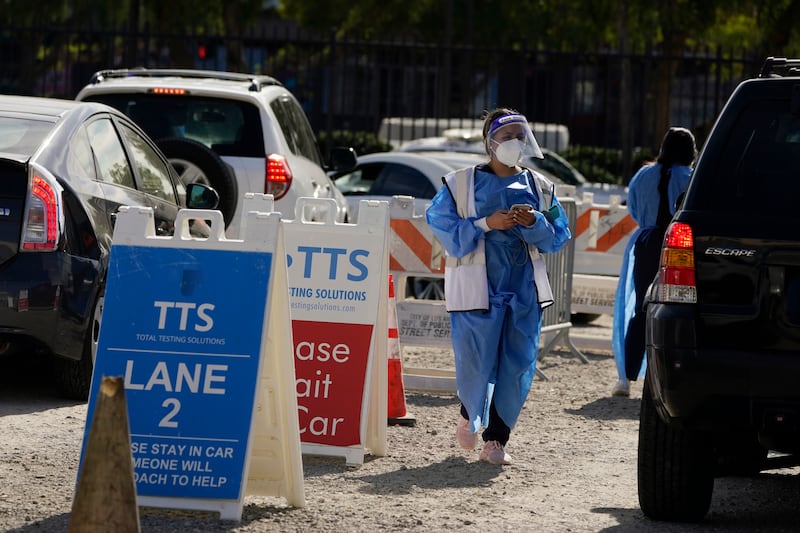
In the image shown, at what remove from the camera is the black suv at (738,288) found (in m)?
5.23

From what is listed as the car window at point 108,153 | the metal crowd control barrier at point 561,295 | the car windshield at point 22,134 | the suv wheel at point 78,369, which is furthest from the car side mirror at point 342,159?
the suv wheel at point 78,369

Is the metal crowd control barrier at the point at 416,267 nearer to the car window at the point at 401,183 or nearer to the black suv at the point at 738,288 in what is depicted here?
the black suv at the point at 738,288

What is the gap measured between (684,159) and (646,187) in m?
0.29

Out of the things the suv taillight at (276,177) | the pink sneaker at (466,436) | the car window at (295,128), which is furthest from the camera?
the car window at (295,128)

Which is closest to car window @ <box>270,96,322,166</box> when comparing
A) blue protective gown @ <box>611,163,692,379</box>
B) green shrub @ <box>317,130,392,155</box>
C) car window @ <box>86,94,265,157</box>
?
car window @ <box>86,94,265,157</box>

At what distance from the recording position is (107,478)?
15.3 feet

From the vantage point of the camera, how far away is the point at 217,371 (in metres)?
5.64

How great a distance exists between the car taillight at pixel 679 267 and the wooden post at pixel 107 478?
6.39ft

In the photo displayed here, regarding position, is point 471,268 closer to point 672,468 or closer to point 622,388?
point 672,468

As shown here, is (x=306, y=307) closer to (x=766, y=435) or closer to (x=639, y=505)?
(x=639, y=505)

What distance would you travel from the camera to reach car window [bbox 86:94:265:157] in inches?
459

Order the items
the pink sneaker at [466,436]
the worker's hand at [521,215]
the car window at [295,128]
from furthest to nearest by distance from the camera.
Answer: the car window at [295,128], the pink sneaker at [466,436], the worker's hand at [521,215]

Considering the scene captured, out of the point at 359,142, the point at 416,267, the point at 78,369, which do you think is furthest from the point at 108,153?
the point at 359,142

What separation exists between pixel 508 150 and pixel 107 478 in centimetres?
321
